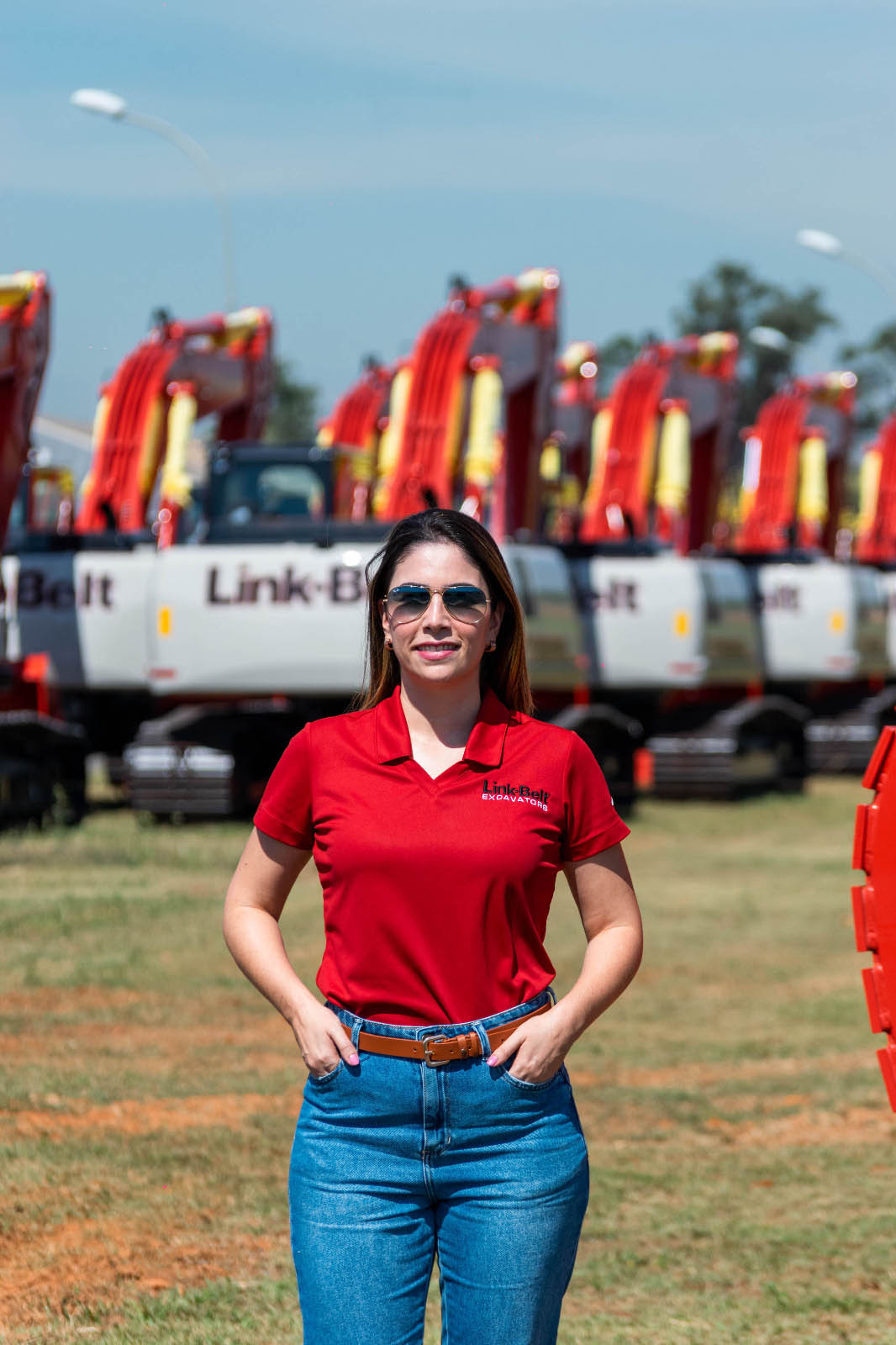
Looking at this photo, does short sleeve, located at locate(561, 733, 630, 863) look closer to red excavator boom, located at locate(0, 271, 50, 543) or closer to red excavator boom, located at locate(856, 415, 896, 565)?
red excavator boom, located at locate(0, 271, 50, 543)

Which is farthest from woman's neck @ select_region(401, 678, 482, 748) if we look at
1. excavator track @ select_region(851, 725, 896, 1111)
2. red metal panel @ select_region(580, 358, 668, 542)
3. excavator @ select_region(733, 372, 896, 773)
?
red metal panel @ select_region(580, 358, 668, 542)

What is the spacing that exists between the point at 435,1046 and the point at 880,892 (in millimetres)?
1337

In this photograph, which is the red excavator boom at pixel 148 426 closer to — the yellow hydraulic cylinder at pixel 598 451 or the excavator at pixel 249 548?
the excavator at pixel 249 548

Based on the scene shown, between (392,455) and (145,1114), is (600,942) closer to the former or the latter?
(145,1114)

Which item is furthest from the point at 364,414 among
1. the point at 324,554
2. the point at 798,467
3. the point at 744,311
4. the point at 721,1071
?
the point at 744,311

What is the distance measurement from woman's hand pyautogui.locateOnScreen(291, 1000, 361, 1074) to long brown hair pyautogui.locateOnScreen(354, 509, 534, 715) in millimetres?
596

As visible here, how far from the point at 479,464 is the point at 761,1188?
14020 mm

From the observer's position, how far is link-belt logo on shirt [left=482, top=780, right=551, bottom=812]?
3.57 meters

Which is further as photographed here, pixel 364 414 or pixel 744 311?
pixel 744 311

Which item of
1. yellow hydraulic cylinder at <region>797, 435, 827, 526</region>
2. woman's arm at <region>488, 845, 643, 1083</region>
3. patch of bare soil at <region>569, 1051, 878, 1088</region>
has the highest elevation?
yellow hydraulic cylinder at <region>797, 435, 827, 526</region>

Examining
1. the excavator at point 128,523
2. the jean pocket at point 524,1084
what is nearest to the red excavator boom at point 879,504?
the excavator at point 128,523

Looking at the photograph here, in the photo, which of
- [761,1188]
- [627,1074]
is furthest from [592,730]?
[761,1188]

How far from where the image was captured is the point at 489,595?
3.77 metres

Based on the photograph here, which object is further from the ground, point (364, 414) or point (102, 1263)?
point (364, 414)
